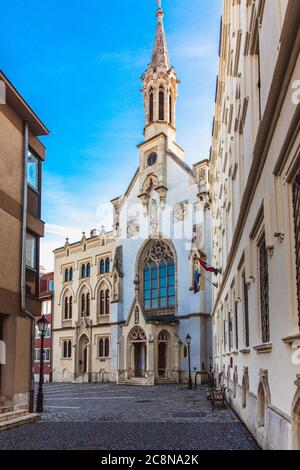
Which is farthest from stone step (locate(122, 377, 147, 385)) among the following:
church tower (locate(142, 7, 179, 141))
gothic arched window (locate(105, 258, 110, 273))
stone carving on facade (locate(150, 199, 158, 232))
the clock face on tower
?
church tower (locate(142, 7, 179, 141))

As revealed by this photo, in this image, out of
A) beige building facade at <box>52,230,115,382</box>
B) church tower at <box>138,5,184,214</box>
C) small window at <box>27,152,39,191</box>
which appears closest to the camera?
small window at <box>27,152,39,191</box>

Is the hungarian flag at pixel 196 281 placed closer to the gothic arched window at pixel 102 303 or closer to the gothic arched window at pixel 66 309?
the gothic arched window at pixel 102 303

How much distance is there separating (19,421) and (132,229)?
31.5 meters

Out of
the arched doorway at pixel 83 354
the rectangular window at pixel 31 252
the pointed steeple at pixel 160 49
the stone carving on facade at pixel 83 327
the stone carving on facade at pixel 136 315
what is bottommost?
the arched doorway at pixel 83 354

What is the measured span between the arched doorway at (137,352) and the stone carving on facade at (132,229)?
9122mm

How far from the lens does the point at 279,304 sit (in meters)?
7.12

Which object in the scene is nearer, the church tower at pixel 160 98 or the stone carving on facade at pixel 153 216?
the stone carving on facade at pixel 153 216

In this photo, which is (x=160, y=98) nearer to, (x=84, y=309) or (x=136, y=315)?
(x=136, y=315)

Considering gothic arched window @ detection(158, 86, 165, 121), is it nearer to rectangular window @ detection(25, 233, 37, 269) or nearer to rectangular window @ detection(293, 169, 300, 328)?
rectangular window @ detection(25, 233, 37, 269)

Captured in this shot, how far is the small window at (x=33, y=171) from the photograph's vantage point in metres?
18.0

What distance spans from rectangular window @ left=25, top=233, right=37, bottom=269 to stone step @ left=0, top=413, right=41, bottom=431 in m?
5.16

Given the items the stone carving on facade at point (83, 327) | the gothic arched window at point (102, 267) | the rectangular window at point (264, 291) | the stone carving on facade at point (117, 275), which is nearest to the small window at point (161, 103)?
the stone carving on facade at point (117, 275)

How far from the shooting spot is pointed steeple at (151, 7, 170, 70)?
47.2 m
